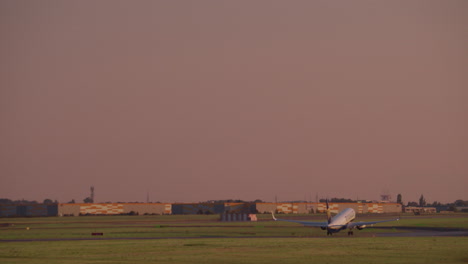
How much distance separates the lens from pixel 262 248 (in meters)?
70.6

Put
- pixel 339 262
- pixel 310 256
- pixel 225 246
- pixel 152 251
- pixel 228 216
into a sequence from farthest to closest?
1. pixel 228 216
2. pixel 225 246
3. pixel 152 251
4. pixel 310 256
5. pixel 339 262

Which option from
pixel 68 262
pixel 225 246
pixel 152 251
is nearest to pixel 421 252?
pixel 225 246

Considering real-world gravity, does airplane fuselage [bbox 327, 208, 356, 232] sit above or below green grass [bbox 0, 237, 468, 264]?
above

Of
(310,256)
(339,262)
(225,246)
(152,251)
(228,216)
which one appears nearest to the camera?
(339,262)

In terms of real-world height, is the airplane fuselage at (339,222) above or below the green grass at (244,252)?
above

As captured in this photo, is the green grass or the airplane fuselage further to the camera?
the airplane fuselage

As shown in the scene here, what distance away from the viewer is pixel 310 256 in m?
60.8

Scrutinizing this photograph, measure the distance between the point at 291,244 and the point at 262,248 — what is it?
667 cm

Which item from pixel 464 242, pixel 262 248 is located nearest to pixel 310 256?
pixel 262 248

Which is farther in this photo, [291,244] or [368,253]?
[291,244]

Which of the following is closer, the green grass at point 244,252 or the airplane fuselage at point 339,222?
the green grass at point 244,252

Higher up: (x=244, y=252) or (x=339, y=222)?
(x=339, y=222)

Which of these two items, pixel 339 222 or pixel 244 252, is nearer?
pixel 244 252

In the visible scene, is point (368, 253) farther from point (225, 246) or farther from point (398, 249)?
point (225, 246)
